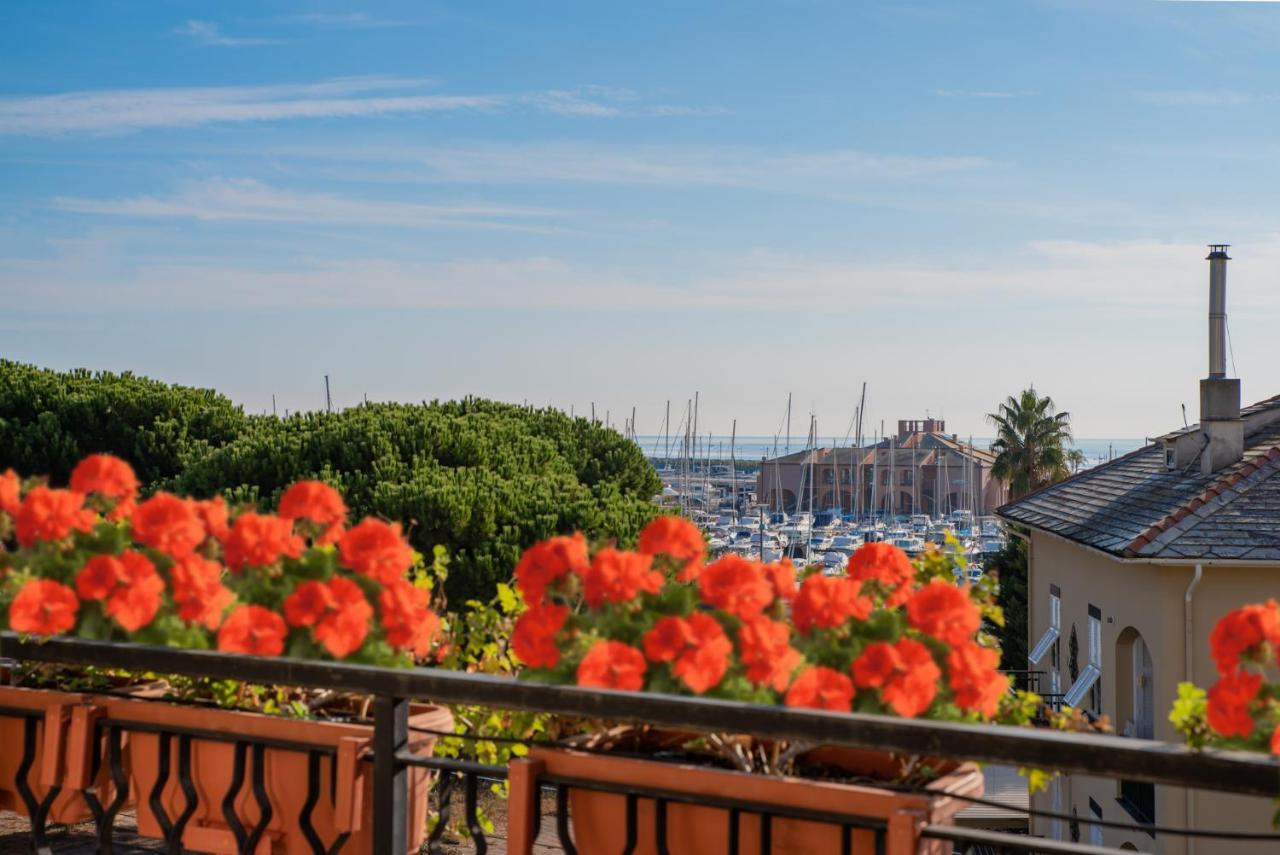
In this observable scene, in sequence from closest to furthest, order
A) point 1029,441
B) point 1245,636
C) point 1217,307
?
point 1245,636, point 1217,307, point 1029,441

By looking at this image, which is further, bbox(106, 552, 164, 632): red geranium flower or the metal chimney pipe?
the metal chimney pipe

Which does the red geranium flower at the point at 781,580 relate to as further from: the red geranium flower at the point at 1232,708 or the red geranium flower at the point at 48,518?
the red geranium flower at the point at 48,518

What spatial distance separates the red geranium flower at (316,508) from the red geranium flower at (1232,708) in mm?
2140

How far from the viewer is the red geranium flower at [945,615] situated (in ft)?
8.39

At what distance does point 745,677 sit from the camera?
2523mm

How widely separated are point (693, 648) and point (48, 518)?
1.90 m

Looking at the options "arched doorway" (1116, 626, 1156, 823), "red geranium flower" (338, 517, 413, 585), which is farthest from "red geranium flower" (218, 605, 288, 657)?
"arched doorway" (1116, 626, 1156, 823)

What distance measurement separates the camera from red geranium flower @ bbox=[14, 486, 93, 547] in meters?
3.21

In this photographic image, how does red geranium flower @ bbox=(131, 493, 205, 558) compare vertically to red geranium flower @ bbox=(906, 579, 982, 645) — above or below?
above

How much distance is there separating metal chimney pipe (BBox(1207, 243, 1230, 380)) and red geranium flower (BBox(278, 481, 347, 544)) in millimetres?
20730

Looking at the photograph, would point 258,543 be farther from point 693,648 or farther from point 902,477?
point 902,477

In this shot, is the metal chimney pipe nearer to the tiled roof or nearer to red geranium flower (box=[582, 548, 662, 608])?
the tiled roof

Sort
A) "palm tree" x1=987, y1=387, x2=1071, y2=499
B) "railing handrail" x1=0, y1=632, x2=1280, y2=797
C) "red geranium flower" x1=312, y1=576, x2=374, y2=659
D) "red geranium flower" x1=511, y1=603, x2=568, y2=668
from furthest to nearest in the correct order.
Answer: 1. "palm tree" x1=987, y1=387, x2=1071, y2=499
2. "red geranium flower" x1=312, y1=576, x2=374, y2=659
3. "red geranium flower" x1=511, y1=603, x2=568, y2=668
4. "railing handrail" x1=0, y1=632, x2=1280, y2=797

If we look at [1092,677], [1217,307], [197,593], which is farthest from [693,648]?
[1217,307]
